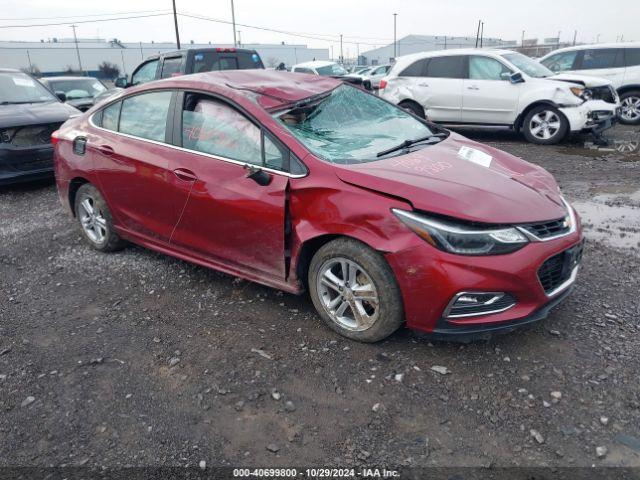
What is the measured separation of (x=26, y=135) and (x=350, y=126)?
536cm

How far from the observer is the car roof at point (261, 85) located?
360 centimetres

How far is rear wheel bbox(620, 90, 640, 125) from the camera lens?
11102mm

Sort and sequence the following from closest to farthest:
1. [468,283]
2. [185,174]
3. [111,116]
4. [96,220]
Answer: [468,283] < [185,174] < [111,116] < [96,220]

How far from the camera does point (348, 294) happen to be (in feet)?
10.3

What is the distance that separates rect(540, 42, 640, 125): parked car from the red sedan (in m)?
9.24

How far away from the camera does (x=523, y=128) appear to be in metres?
9.19

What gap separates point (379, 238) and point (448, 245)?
0.39m

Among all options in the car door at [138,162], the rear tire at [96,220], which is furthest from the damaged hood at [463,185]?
the rear tire at [96,220]

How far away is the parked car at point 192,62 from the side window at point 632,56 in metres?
8.09

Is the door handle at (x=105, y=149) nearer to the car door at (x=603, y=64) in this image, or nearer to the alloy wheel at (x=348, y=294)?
the alloy wheel at (x=348, y=294)

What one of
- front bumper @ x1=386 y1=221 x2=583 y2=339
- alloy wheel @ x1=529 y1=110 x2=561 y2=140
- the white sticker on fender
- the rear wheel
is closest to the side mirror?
alloy wheel @ x1=529 y1=110 x2=561 y2=140

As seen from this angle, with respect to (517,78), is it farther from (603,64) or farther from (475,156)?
(475,156)

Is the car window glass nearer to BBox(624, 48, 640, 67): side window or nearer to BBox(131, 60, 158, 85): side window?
BBox(131, 60, 158, 85): side window

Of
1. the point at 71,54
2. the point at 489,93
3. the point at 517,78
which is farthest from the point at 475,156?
the point at 71,54
